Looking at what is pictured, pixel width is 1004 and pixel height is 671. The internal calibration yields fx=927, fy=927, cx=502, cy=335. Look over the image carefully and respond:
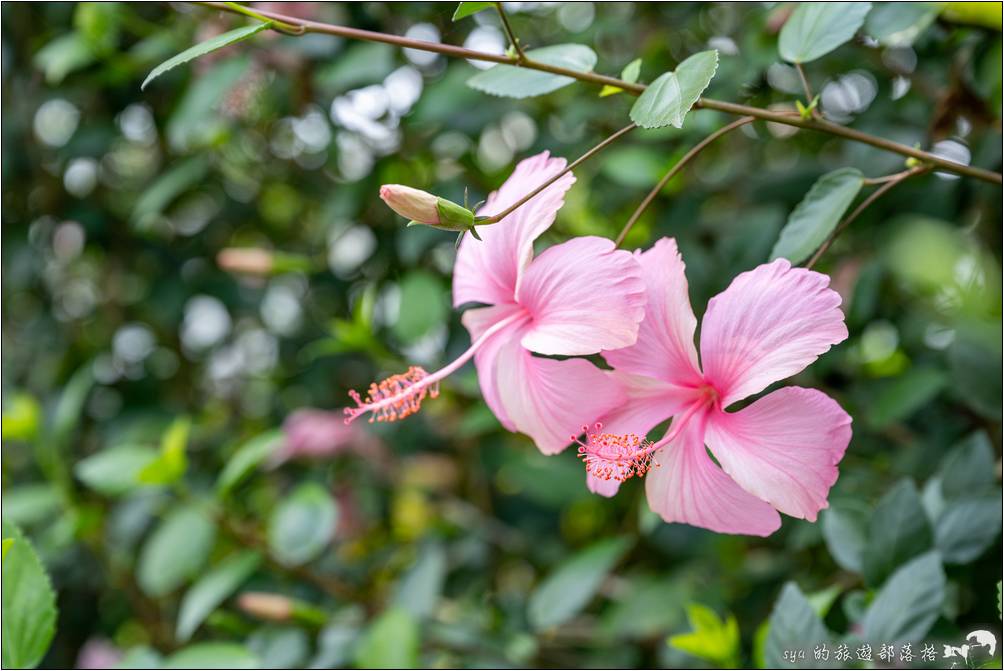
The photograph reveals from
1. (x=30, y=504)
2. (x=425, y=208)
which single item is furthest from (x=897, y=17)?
(x=30, y=504)

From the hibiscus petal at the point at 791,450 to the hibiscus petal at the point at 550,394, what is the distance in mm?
94

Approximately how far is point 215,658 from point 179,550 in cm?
25

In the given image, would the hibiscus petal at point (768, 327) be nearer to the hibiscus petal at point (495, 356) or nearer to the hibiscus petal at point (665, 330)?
the hibiscus petal at point (665, 330)

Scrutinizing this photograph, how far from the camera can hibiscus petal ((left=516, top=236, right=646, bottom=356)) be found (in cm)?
58

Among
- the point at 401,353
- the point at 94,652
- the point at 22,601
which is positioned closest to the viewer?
the point at 22,601

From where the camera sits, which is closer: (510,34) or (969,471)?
(510,34)

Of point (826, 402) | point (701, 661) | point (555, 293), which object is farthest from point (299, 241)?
point (826, 402)

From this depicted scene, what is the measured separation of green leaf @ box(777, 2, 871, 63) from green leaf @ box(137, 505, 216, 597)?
33.6 inches

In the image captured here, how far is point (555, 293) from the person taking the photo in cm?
62

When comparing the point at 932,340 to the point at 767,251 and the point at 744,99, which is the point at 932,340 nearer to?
the point at 767,251

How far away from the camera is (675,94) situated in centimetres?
58

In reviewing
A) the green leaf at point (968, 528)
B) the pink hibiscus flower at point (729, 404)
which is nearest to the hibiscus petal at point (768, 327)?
the pink hibiscus flower at point (729, 404)

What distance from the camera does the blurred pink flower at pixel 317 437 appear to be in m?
1.36

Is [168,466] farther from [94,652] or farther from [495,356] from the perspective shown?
[94,652]
